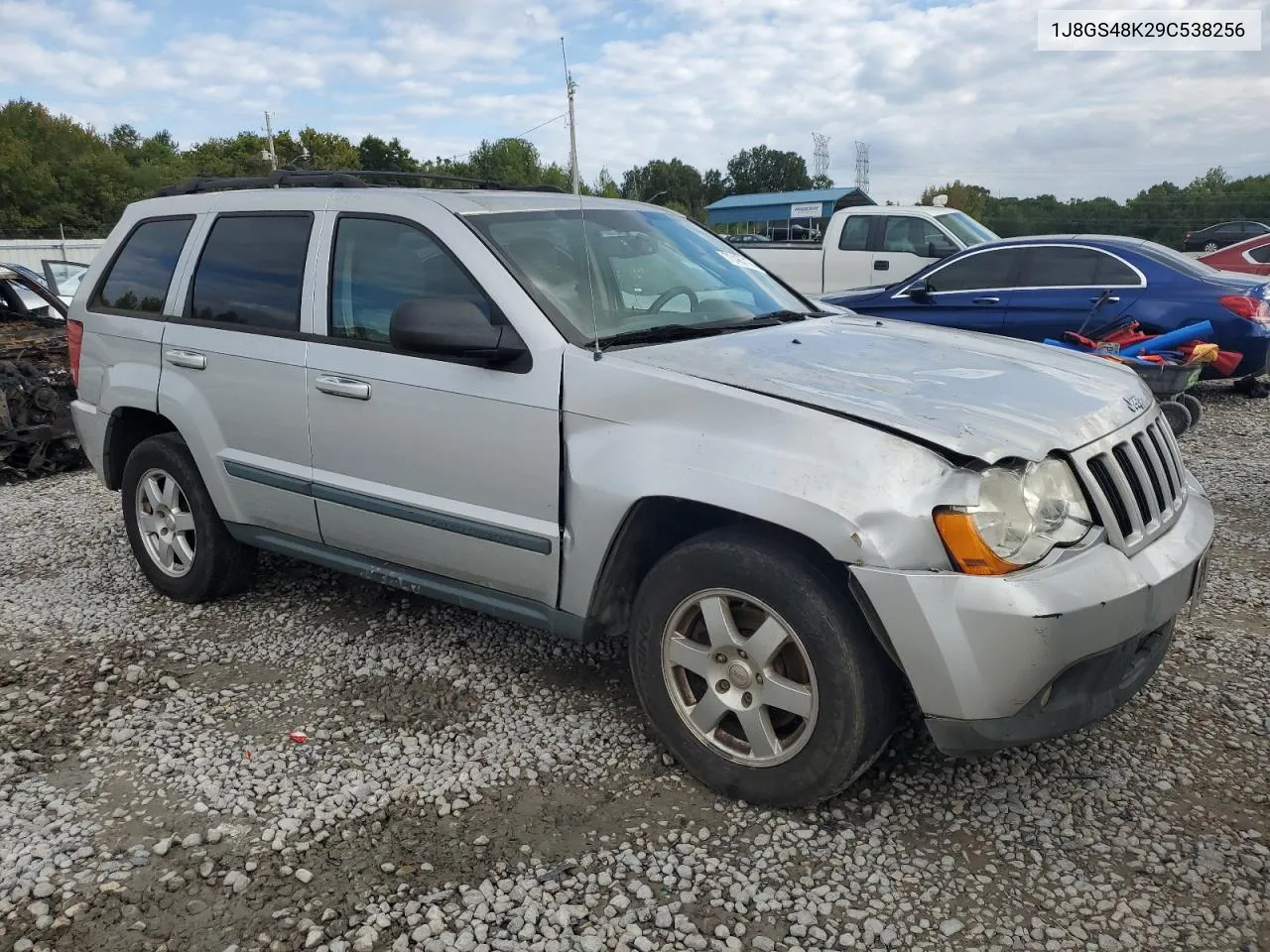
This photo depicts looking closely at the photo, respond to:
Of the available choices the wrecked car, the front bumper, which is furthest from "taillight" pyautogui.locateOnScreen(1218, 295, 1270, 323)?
the wrecked car

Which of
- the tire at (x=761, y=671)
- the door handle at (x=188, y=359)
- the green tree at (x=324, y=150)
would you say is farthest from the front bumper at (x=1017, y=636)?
the green tree at (x=324, y=150)

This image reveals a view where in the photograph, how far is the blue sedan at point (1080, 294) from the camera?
8664 mm

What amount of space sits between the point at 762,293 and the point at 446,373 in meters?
1.45

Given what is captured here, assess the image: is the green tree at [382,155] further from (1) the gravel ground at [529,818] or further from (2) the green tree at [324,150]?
(1) the gravel ground at [529,818]

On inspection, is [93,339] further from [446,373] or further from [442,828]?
[442,828]

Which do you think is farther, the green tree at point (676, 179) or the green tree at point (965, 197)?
A: the green tree at point (676, 179)

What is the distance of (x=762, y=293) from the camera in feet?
13.4

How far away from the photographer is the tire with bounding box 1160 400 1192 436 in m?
7.02

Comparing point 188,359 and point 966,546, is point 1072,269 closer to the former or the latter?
point 966,546

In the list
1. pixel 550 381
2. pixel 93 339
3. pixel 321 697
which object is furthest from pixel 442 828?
pixel 93 339

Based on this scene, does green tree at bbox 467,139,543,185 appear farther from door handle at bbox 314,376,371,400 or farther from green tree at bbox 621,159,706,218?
door handle at bbox 314,376,371,400

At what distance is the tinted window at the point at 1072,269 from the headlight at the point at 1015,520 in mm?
7288

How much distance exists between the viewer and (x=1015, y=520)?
252 cm

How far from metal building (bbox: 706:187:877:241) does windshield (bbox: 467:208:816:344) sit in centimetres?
3204
